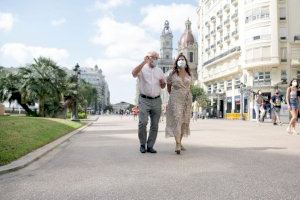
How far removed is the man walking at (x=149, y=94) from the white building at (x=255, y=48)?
42722 millimetres

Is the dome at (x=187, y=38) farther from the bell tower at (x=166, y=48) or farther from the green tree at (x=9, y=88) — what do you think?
the green tree at (x=9, y=88)

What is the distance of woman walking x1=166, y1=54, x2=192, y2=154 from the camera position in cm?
788

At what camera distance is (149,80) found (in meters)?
8.09

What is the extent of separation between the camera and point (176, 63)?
26.8ft

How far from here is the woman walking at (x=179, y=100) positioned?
310 inches

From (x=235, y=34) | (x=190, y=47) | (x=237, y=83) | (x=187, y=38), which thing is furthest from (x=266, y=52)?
(x=187, y=38)

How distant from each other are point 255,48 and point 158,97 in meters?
45.6

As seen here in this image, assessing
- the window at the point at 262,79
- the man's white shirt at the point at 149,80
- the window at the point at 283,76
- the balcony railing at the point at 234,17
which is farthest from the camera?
the balcony railing at the point at 234,17

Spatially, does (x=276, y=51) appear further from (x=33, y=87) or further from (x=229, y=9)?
→ (x=33, y=87)

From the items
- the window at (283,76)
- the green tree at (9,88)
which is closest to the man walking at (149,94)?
the green tree at (9,88)

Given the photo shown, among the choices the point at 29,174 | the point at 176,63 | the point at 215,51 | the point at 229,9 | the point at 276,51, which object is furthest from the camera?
the point at 215,51

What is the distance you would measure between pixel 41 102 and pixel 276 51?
28.9 m

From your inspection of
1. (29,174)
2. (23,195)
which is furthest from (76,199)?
(29,174)

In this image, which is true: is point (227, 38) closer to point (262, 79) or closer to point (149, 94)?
point (262, 79)
